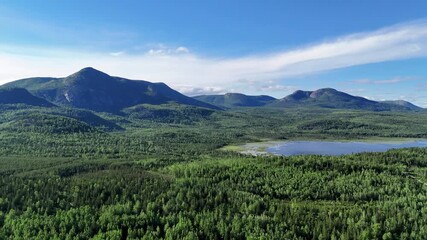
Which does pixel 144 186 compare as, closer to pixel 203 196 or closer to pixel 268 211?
pixel 203 196

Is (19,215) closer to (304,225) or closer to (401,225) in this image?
(304,225)

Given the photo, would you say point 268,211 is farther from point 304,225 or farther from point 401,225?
point 401,225

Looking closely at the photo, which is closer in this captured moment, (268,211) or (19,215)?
(19,215)

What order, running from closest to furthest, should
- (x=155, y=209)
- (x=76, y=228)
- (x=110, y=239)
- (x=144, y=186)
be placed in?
1. (x=110, y=239)
2. (x=76, y=228)
3. (x=155, y=209)
4. (x=144, y=186)

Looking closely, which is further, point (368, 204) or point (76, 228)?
point (368, 204)

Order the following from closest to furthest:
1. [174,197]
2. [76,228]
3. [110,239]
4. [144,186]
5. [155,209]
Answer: [110,239] < [76,228] < [155,209] < [174,197] < [144,186]

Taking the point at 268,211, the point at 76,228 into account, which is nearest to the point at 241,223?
the point at 268,211

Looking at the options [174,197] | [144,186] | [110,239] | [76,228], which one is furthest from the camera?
[144,186]

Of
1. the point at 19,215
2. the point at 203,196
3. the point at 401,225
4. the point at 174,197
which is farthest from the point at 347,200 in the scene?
the point at 19,215

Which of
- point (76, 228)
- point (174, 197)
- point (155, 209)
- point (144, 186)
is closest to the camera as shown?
point (76, 228)
